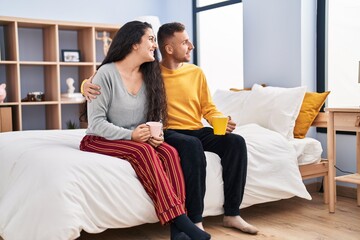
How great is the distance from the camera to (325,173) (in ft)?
10.1

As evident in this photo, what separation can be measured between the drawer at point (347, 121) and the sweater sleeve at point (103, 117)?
127cm

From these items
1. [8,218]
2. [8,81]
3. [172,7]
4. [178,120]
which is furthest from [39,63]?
[8,218]

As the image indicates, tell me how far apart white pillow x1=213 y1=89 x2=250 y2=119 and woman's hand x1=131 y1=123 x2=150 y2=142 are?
4.21 feet

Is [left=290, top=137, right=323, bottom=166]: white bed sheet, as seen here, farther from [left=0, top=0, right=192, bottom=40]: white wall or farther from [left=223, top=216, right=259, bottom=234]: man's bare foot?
[left=0, top=0, right=192, bottom=40]: white wall

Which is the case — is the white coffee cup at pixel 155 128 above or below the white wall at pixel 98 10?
below

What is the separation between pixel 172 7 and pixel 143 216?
3.42 meters

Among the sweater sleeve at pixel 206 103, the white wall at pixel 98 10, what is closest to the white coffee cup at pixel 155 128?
→ the sweater sleeve at pixel 206 103

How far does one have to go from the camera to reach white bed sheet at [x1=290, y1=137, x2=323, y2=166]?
9.71ft

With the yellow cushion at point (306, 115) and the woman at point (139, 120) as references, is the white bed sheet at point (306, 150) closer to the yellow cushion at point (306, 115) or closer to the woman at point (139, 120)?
the yellow cushion at point (306, 115)

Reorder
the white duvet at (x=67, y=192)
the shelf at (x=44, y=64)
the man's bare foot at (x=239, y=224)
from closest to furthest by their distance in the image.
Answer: the white duvet at (x=67, y=192) < the man's bare foot at (x=239, y=224) < the shelf at (x=44, y=64)

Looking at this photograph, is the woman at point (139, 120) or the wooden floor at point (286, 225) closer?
the woman at point (139, 120)

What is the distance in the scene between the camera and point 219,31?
15.8ft

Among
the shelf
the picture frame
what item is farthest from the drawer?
the picture frame

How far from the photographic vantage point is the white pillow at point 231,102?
337cm
